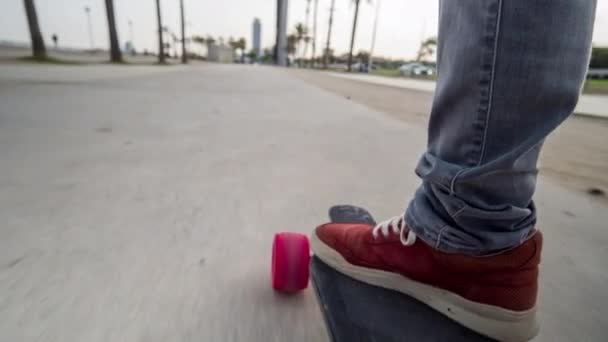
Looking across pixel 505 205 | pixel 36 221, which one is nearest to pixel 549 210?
pixel 505 205

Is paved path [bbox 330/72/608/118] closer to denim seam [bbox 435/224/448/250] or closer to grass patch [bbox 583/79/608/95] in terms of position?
denim seam [bbox 435/224/448/250]

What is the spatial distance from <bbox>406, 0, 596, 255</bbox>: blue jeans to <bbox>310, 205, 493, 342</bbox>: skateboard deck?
0.12 meters

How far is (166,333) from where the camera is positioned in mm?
515

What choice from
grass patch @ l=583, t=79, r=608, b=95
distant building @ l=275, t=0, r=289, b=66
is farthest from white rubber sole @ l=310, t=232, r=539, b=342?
distant building @ l=275, t=0, r=289, b=66

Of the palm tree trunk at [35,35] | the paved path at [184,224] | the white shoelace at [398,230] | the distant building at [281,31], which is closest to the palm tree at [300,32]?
the distant building at [281,31]

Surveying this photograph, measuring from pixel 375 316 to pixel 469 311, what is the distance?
0.46 ft

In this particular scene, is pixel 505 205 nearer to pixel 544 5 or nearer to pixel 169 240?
pixel 544 5

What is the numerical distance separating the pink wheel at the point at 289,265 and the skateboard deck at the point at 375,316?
0.10 ft

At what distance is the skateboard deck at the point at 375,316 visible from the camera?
47 cm

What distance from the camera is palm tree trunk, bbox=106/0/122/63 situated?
996 cm

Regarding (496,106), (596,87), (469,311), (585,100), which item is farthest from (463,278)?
(596,87)

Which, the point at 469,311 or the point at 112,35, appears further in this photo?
the point at 112,35

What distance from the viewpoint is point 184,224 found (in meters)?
0.85

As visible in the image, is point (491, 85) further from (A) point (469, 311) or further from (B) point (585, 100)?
(B) point (585, 100)
